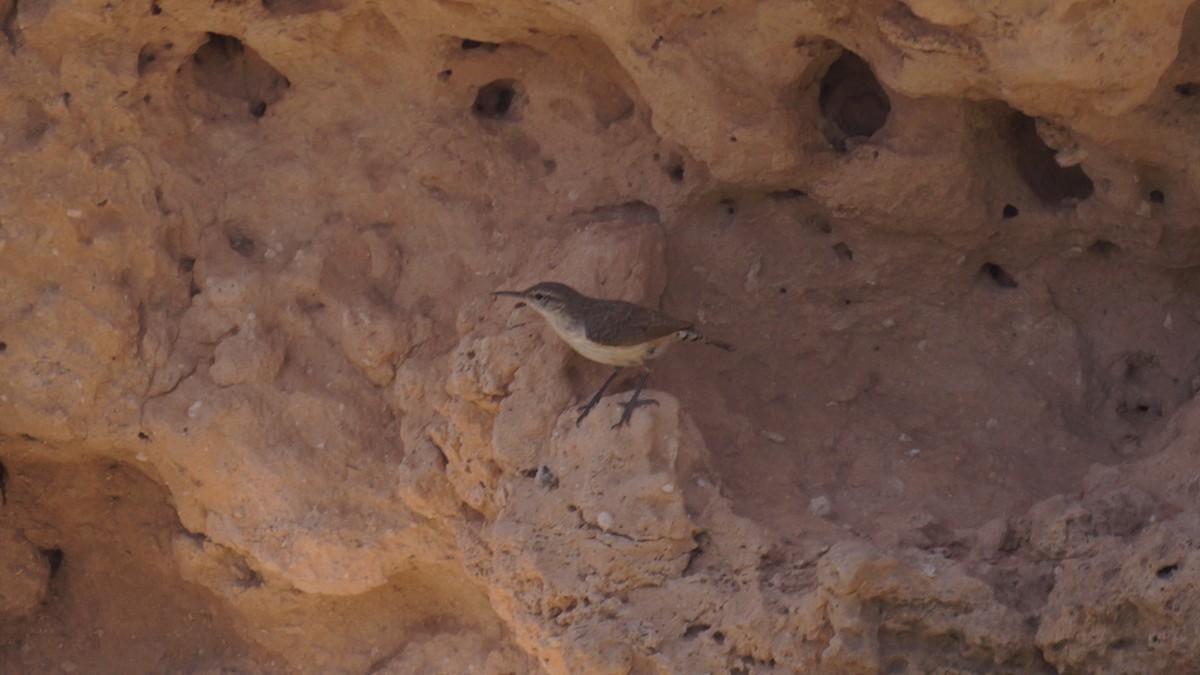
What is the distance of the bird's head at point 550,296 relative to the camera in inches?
207

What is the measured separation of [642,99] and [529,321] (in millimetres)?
953

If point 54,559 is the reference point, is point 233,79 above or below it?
above

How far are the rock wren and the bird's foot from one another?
0.4 inches

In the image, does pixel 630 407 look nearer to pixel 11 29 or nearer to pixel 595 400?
pixel 595 400

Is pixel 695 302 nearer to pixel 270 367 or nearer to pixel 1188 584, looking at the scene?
pixel 270 367

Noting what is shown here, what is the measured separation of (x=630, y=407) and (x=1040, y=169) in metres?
1.85

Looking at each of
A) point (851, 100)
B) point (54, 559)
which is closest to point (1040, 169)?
point (851, 100)

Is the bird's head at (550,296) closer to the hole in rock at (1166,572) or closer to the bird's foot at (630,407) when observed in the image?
the bird's foot at (630,407)

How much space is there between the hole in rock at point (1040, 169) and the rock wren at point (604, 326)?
4.57ft

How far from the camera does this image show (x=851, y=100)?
5555 mm

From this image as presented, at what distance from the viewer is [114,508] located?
6473 mm

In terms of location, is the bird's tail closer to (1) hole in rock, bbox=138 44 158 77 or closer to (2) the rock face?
(2) the rock face

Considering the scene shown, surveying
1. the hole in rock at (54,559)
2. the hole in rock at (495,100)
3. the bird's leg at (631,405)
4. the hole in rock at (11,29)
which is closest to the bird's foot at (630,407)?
the bird's leg at (631,405)

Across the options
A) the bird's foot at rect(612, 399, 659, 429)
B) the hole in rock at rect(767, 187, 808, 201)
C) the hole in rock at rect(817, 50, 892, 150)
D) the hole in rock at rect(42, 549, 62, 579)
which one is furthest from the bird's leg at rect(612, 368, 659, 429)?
the hole in rock at rect(42, 549, 62, 579)
